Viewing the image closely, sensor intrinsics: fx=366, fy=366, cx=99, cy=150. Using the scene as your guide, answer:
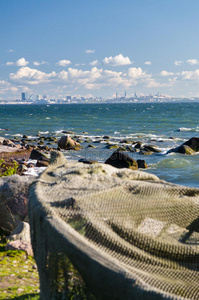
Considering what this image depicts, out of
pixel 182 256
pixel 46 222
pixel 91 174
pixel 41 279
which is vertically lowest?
pixel 41 279

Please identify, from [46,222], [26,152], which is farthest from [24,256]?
[26,152]

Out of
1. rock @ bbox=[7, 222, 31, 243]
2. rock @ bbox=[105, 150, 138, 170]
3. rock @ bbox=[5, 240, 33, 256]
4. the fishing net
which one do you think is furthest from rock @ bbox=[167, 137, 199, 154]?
the fishing net

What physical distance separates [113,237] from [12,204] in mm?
4832

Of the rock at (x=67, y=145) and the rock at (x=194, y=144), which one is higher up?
the rock at (x=194, y=144)

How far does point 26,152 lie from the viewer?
25.0 m

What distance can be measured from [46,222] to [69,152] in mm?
23084

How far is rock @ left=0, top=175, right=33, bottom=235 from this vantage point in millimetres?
7285

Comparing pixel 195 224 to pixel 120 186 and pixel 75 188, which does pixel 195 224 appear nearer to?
pixel 120 186

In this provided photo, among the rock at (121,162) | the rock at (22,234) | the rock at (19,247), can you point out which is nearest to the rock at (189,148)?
the rock at (121,162)

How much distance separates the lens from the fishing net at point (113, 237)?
8.66 feet

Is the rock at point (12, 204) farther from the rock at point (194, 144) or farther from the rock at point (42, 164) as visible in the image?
the rock at point (194, 144)

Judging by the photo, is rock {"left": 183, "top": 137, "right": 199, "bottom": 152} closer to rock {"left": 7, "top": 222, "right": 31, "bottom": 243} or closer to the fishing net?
rock {"left": 7, "top": 222, "right": 31, "bottom": 243}

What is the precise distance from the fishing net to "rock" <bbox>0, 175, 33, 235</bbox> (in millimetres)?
3851

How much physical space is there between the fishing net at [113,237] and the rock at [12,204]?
12.6 feet
